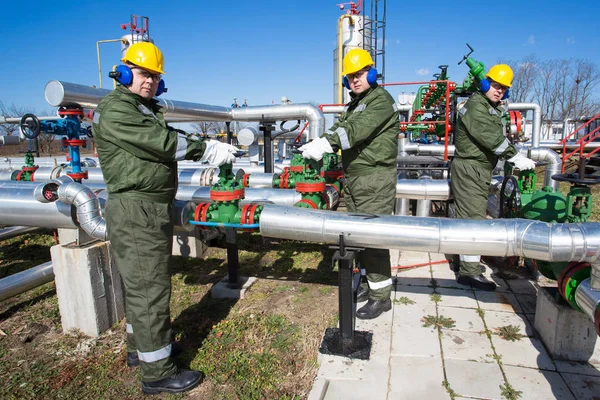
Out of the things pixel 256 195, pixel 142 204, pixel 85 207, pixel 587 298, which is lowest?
pixel 587 298

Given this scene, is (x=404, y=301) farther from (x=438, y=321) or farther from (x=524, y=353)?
(x=524, y=353)

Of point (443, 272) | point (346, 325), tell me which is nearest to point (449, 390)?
point (346, 325)

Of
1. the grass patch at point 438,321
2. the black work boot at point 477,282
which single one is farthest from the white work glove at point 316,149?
A: the black work boot at point 477,282

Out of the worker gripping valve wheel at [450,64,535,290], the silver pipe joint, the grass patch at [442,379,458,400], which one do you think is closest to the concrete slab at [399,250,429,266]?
the worker gripping valve wheel at [450,64,535,290]

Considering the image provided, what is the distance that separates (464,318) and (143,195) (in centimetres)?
262

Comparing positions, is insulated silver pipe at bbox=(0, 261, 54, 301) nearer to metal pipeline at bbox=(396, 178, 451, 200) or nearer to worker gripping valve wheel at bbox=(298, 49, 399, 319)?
worker gripping valve wheel at bbox=(298, 49, 399, 319)

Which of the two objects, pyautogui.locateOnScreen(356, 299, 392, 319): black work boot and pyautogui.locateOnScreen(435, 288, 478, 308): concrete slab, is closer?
pyautogui.locateOnScreen(356, 299, 392, 319): black work boot

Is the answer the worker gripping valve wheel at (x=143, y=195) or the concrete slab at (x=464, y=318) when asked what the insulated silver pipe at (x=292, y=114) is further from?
the worker gripping valve wheel at (x=143, y=195)

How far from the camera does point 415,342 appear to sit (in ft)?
9.33

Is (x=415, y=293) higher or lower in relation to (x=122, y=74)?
lower

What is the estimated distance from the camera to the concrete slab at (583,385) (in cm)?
225

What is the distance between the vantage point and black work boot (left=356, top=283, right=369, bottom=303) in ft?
11.7

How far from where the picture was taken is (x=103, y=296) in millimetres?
3166

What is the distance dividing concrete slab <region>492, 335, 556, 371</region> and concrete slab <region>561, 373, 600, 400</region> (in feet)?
0.37
